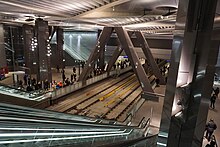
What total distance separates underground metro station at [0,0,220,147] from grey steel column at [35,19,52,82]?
81 mm

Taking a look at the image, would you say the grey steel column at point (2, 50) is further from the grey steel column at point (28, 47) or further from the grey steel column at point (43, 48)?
the grey steel column at point (43, 48)

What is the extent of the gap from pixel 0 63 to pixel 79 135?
805 inches

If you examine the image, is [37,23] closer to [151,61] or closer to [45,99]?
[45,99]

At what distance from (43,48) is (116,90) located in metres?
8.23

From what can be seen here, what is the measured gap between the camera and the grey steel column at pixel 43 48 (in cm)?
1460

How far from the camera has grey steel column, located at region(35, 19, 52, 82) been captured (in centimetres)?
1460

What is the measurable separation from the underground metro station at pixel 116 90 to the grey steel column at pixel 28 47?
0.12 m

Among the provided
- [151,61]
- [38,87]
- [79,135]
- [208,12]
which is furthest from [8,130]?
[151,61]

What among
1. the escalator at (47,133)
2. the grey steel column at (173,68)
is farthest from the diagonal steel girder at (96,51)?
the grey steel column at (173,68)

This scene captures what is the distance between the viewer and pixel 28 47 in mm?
22312

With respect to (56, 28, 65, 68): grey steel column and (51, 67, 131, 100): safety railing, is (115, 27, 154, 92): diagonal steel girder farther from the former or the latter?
(56, 28, 65, 68): grey steel column

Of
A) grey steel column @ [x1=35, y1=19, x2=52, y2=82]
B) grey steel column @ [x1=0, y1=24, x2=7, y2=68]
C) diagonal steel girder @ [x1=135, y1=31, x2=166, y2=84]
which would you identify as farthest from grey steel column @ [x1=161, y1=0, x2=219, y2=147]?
grey steel column @ [x1=0, y1=24, x2=7, y2=68]

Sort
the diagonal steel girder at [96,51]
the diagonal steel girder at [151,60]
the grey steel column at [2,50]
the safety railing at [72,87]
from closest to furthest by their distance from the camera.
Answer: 1. the safety railing at [72,87]
2. the diagonal steel girder at [96,51]
3. the grey steel column at [2,50]
4. the diagonal steel girder at [151,60]

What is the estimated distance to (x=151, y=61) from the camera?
2067cm
